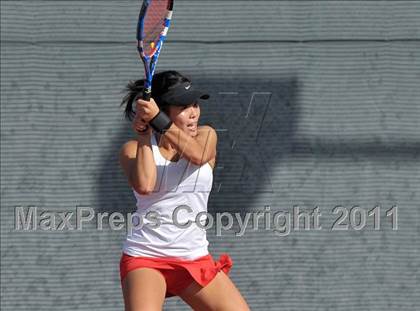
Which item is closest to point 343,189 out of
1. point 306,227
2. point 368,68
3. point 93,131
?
point 306,227

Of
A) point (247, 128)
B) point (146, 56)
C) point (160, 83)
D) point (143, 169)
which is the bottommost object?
point (247, 128)

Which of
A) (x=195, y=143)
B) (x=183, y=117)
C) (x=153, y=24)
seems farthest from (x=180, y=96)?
(x=153, y=24)

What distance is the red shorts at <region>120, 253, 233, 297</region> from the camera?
377 cm

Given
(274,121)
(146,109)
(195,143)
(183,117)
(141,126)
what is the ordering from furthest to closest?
(274,121) < (183,117) < (195,143) < (141,126) < (146,109)

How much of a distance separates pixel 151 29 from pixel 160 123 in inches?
18.7

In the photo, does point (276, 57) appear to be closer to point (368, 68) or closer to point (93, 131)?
point (368, 68)

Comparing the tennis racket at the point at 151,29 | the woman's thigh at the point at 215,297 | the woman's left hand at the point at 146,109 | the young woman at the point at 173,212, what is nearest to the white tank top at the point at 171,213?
the young woman at the point at 173,212

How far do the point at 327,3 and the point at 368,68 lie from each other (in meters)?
0.41

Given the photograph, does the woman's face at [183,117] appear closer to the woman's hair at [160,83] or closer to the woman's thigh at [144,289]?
the woman's hair at [160,83]

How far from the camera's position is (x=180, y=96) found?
12.6 feet

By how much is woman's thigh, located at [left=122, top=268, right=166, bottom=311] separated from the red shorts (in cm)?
3

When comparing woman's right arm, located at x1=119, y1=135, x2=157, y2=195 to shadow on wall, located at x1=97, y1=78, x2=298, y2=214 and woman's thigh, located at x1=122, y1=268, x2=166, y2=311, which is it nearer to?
woman's thigh, located at x1=122, y1=268, x2=166, y2=311

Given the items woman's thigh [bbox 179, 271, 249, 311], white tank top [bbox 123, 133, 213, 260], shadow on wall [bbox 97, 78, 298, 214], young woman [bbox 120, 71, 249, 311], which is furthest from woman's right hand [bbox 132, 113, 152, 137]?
shadow on wall [bbox 97, 78, 298, 214]

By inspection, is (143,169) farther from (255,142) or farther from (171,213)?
(255,142)
